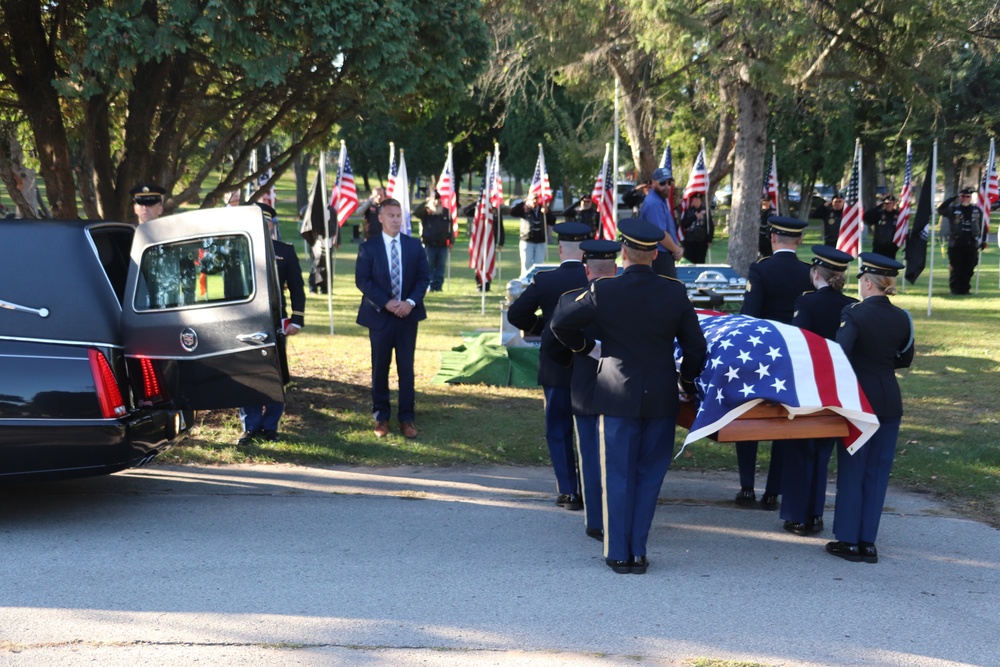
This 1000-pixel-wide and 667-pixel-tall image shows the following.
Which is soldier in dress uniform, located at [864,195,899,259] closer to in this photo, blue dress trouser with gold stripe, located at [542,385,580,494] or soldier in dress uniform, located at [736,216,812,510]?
soldier in dress uniform, located at [736,216,812,510]

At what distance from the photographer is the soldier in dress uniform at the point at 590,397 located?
6.42 meters

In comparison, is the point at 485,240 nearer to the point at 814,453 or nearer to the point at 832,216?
the point at 832,216

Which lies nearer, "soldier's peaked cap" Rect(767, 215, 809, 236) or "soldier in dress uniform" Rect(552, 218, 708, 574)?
"soldier in dress uniform" Rect(552, 218, 708, 574)

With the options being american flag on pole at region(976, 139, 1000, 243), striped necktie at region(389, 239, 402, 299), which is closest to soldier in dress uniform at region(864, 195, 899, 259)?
american flag on pole at region(976, 139, 1000, 243)

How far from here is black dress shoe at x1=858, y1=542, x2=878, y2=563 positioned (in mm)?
6156

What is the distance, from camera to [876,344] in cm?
611

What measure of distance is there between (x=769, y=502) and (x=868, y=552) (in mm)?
1187

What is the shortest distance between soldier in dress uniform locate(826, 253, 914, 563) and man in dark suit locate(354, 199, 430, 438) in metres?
4.07

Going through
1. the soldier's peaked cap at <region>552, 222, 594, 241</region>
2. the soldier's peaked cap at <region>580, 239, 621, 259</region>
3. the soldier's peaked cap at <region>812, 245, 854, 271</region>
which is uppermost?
the soldier's peaked cap at <region>552, 222, 594, 241</region>

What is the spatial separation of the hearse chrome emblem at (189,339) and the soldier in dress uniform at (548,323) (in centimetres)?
198

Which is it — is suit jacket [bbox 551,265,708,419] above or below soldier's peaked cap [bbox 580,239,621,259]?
below

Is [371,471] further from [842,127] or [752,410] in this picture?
[842,127]

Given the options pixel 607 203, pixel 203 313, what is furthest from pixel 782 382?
pixel 607 203

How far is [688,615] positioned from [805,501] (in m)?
1.73
